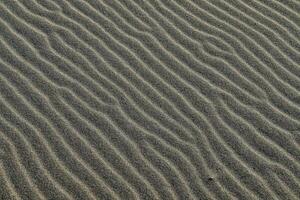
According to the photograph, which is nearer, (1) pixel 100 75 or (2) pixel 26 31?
(1) pixel 100 75

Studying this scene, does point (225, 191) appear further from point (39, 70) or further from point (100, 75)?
point (39, 70)

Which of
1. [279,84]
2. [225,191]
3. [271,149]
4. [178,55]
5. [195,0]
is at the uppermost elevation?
[195,0]

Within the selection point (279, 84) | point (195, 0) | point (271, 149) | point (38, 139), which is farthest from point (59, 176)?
point (195, 0)

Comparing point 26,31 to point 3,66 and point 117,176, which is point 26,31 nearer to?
point 3,66

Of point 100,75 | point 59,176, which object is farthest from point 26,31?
point 59,176

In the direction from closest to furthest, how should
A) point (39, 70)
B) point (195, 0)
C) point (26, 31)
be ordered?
1. point (39, 70)
2. point (26, 31)
3. point (195, 0)

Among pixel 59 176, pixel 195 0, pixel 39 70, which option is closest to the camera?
pixel 59 176

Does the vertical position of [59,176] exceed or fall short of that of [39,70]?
it falls short
